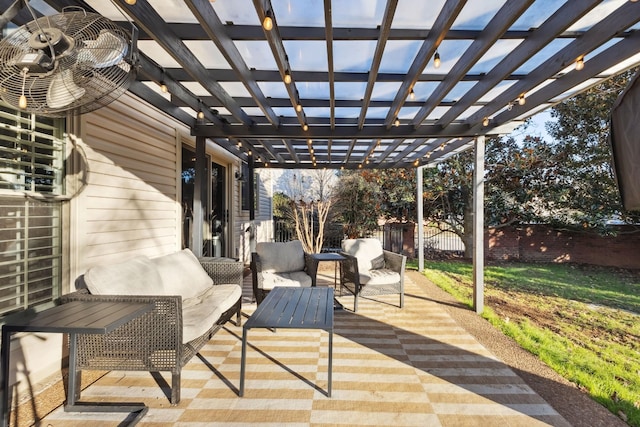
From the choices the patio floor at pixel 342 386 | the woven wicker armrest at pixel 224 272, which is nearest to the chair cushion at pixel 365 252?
the patio floor at pixel 342 386

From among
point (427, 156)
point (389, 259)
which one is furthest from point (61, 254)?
point (427, 156)

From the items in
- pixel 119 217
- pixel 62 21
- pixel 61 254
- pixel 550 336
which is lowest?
pixel 550 336

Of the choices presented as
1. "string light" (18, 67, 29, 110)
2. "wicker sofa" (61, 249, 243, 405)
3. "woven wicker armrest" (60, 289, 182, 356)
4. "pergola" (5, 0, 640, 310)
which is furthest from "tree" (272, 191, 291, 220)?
"string light" (18, 67, 29, 110)

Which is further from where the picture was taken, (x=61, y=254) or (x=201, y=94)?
(x=201, y=94)

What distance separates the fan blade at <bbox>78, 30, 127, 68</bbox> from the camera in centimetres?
158

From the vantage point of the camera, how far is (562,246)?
8.94 meters

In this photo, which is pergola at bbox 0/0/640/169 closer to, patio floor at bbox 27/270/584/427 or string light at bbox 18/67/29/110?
string light at bbox 18/67/29/110

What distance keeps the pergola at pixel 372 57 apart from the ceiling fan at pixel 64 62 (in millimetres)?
299

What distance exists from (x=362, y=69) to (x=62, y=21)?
6.93ft

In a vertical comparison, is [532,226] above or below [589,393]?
above

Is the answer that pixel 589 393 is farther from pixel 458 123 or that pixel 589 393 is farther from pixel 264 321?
pixel 458 123

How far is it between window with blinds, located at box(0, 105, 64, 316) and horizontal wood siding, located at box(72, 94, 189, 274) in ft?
0.62

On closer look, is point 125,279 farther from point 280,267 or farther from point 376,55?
point 376,55

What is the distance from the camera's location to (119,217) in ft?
10.5
